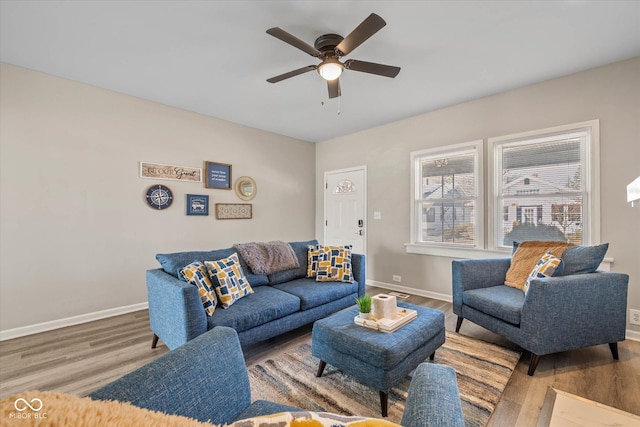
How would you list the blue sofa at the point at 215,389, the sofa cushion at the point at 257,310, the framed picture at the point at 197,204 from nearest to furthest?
the blue sofa at the point at 215,389 → the sofa cushion at the point at 257,310 → the framed picture at the point at 197,204

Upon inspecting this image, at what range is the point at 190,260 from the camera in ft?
7.98

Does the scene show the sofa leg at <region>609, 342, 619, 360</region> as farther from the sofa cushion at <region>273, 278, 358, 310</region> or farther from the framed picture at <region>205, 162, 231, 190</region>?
the framed picture at <region>205, 162, 231, 190</region>

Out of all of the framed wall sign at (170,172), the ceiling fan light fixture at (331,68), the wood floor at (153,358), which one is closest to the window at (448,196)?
the wood floor at (153,358)

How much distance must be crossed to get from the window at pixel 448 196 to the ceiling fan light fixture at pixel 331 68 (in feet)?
6.96

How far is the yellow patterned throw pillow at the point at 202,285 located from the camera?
2.05 meters

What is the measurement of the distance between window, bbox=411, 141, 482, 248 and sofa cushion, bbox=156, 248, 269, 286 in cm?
234

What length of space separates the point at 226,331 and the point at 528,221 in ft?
11.2

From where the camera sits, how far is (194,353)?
929 mm

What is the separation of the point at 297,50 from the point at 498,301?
273 centimetres

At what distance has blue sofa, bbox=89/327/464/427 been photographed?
701 mm

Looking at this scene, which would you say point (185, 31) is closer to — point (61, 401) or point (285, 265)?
point (285, 265)

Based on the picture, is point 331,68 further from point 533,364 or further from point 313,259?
point 533,364

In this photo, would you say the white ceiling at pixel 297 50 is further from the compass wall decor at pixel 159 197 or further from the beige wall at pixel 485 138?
the compass wall decor at pixel 159 197

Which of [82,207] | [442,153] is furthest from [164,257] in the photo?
[442,153]
